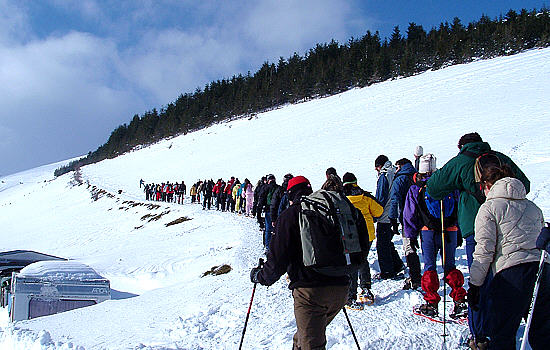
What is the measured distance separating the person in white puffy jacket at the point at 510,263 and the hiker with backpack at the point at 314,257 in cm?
94

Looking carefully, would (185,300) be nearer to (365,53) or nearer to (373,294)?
(373,294)

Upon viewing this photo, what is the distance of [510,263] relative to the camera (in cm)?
270

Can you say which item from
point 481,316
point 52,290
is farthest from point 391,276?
point 52,290

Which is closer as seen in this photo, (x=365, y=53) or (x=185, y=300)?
(x=185, y=300)

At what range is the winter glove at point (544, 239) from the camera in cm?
249

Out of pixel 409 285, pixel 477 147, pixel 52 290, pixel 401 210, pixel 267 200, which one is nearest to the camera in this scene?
pixel 477 147

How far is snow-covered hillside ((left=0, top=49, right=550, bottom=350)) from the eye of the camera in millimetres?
4863

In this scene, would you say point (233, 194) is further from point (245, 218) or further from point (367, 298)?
point (367, 298)

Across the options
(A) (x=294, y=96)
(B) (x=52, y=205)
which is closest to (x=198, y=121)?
(A) (x=294, y=96)

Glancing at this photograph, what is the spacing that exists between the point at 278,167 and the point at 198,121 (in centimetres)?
6571

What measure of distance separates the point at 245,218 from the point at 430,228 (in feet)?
39.5

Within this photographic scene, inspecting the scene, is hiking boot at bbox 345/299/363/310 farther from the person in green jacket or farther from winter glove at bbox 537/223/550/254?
winter glove at bbox 537/223/550/254

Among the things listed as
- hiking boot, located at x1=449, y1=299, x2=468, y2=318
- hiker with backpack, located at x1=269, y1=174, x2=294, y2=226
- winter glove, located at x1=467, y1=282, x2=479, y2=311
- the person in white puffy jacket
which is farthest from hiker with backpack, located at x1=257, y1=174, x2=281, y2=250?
the person in white puffy jacket

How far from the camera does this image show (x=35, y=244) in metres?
25.2
